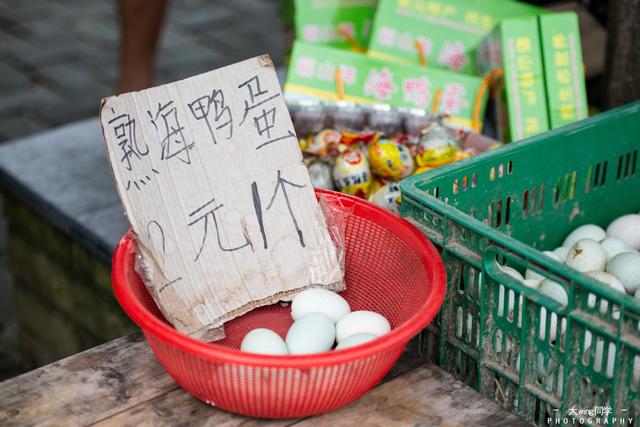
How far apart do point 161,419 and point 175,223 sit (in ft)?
1.19

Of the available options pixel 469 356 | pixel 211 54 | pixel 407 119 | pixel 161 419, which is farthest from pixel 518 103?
pixel 211 54

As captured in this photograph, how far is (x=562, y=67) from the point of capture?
2.46m

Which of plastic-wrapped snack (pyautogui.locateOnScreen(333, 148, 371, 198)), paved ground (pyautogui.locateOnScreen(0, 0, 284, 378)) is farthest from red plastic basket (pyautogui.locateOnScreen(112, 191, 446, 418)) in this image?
paved ground (pyautogui.locateOnScreen(0, 0, 284, 378))

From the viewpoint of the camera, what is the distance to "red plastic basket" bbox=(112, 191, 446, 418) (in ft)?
4.28

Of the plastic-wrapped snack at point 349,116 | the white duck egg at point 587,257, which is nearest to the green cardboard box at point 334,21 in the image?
the plastic-wrapped snack at point 349,116

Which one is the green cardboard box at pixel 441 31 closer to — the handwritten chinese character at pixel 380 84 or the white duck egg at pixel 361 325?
the handwritten chinese character at pixel 380 84

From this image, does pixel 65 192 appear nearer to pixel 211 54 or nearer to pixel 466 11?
pixel 466 11

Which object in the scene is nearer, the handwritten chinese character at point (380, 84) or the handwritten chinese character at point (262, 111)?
the handwritten chinese character at point (262, 111)

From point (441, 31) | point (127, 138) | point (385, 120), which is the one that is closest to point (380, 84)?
point (385, 120)

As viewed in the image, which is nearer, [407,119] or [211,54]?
[407,119]

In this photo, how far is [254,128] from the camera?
1.65 meters

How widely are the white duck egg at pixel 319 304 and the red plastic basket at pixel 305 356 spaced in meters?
0.07

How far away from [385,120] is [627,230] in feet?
2.47

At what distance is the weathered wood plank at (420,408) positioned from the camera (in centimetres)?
145
